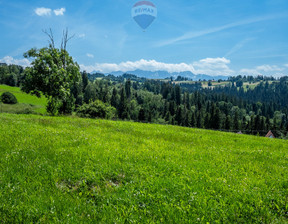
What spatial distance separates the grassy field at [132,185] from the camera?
501cm

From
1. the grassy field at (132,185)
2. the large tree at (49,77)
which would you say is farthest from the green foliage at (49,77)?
the grassy field at (132,185)

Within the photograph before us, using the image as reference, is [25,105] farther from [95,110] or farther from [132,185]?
[132,185]

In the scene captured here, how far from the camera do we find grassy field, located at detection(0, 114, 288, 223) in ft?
16.4

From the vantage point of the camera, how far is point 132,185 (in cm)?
636

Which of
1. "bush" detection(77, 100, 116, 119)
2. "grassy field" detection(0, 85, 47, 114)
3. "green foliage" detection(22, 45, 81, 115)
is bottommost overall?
"grassy field" detection(0, 85, 47, 114)

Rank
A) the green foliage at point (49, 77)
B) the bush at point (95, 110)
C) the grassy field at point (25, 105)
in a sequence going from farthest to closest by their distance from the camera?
the grassy field at point (25, 105) → the bush at point (95, 110) → the green foliage at point (49, 77)

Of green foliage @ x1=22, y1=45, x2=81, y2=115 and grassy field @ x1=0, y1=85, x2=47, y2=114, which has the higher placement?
green foliage @ x1=22, y1=45, x2=81, y2=115

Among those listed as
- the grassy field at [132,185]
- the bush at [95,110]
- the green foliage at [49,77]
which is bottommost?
the bush at [95,110]

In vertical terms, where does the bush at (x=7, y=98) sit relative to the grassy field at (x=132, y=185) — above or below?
below

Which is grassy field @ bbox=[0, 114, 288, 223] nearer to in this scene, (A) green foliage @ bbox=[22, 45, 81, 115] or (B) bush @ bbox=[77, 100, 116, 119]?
(A) green foliage @ bbox=[22, 45, 81, 115]

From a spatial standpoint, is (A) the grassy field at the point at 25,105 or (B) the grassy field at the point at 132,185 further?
(A) the grassy field at the point at 25,105

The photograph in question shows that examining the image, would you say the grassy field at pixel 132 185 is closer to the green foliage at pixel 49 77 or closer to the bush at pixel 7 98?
the green foliage at pixel 49 77

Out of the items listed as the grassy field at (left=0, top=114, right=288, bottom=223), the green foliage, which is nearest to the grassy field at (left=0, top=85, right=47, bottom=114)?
the green foliage

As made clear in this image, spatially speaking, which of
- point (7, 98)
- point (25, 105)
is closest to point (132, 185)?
point (25, 105)
